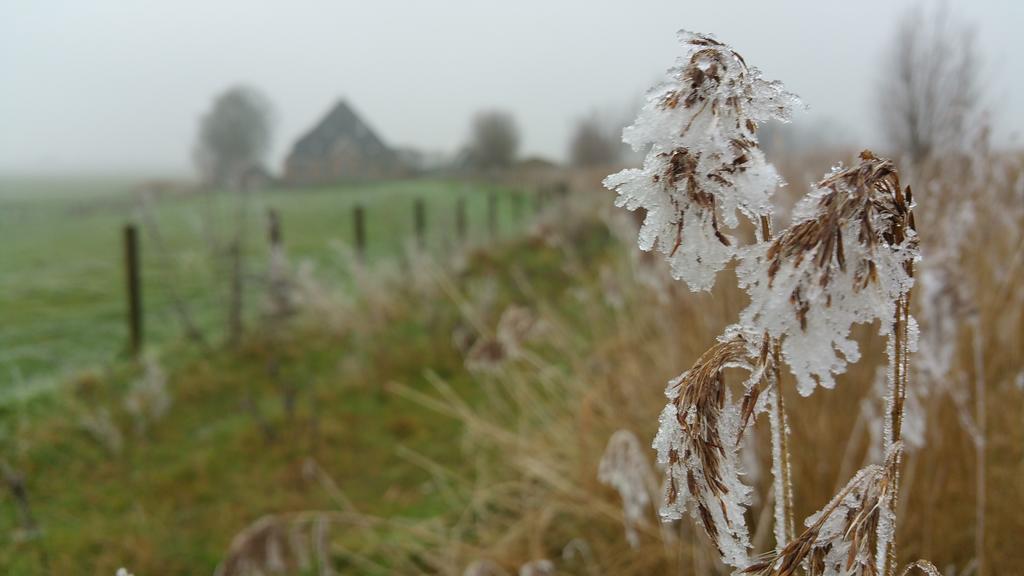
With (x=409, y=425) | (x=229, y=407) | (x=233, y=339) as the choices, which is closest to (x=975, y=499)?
(x=409, y=425)

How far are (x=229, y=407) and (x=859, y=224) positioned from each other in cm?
540

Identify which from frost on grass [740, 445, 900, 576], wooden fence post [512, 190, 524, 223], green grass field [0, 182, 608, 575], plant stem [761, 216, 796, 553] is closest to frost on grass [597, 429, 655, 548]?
plant stem [761, 216, 796, 553]

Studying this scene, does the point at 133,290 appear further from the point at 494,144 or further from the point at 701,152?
the point at 494,144

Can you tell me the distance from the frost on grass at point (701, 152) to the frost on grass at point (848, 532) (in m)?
0.19

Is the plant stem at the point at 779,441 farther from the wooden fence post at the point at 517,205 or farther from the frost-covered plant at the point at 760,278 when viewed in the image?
the wooden fence post at the point at 517,205

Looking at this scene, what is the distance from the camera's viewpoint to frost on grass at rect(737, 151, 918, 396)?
50 cm

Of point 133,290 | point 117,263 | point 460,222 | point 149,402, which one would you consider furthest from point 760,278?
point 460,222

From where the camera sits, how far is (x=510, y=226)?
16.3 metres

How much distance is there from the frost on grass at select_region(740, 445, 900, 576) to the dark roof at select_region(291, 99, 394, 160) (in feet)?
77.4

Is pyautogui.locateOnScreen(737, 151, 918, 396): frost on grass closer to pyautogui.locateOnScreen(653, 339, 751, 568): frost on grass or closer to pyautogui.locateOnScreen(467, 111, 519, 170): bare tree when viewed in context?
pyautogui.locateOnScreen(653, 339, 751, 568): frost on grass

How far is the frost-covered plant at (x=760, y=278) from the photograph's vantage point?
19.8 inches

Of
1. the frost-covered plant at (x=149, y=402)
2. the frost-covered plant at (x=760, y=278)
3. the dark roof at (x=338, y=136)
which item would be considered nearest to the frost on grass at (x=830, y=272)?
the frost-covered plant at (x=760, y=278)

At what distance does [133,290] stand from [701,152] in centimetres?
681

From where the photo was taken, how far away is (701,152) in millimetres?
551
